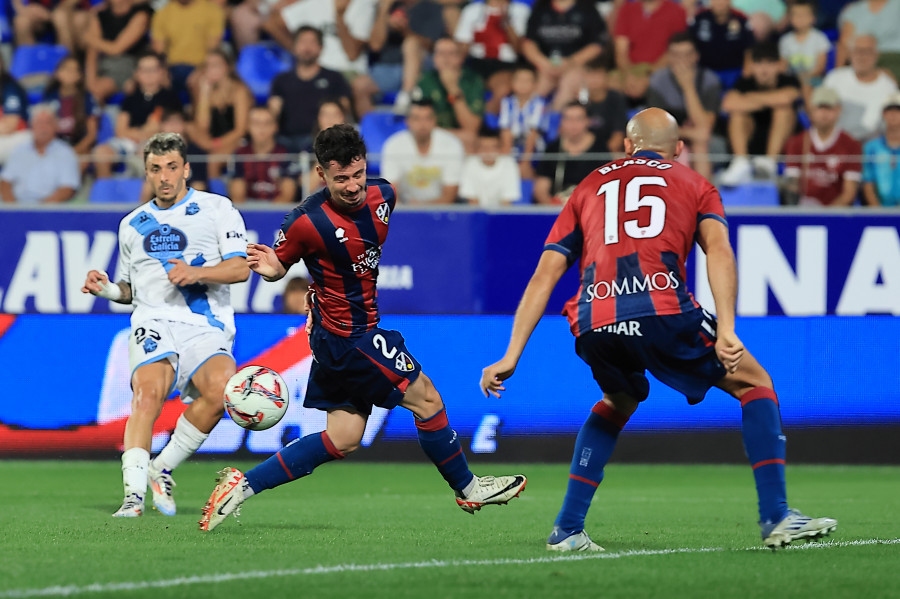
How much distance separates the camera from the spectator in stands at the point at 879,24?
15.1 m

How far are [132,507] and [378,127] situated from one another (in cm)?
804

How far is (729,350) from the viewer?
5.38 metres

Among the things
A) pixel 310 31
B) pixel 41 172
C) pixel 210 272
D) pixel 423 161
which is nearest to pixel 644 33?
pixel 423 161

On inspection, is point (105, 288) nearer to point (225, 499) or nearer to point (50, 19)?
point (225, 499)

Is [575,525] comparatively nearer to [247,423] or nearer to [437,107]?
[247,423]

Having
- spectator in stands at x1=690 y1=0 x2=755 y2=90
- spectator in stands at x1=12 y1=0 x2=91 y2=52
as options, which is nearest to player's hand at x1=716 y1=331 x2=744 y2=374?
spectator in stands at x1=690 y1=0 x2=755 y2=90

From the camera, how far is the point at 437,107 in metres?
14.6

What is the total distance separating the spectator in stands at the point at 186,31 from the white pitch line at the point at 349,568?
11.5 m

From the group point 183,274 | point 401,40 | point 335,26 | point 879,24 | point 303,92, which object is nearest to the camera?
point 183,274

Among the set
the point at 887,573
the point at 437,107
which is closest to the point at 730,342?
the point at 887,573

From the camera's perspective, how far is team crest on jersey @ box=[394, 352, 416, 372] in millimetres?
6516

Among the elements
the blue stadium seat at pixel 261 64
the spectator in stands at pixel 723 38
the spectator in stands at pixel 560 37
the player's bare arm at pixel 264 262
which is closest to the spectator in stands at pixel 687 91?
the spectator in stands at pixel 723 38

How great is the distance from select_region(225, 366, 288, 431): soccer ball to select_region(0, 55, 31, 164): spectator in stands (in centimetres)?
862

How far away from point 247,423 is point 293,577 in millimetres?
2325
